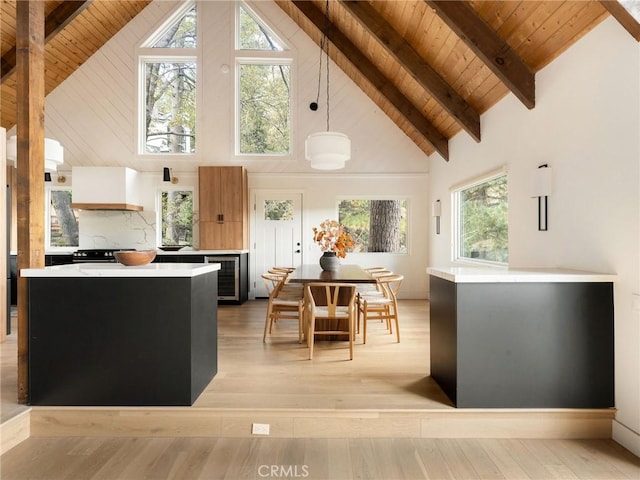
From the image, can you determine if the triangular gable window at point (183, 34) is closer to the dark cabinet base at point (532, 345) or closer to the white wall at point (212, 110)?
the white wall at point (212, 110)

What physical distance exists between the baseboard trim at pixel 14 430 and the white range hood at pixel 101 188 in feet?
14.1

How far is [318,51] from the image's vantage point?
643cm

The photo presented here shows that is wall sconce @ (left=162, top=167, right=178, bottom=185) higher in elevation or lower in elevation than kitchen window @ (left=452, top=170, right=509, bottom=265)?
higher

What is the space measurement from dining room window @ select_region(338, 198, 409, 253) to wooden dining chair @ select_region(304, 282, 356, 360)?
2.84 m

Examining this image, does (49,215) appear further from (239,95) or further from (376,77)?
(376,77)

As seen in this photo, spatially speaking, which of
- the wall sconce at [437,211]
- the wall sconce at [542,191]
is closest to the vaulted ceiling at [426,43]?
the wall sconce at [542,191]

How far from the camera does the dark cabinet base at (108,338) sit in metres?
2.28

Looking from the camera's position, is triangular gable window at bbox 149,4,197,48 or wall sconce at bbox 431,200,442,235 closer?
wall sconce at bbox 431,200,442,235

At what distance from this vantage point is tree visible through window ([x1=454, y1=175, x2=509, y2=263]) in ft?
13.3

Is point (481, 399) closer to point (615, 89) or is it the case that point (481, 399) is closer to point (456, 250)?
point (615, 89)

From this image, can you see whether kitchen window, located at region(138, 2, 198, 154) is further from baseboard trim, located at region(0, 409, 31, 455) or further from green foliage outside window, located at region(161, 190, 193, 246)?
baseboard trim, located at region(0, 409, 31, 455)

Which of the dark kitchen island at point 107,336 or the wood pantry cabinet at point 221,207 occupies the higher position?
the wood pantry cabinet at point 221,207

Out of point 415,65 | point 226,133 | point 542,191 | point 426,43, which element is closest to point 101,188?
point 226,133

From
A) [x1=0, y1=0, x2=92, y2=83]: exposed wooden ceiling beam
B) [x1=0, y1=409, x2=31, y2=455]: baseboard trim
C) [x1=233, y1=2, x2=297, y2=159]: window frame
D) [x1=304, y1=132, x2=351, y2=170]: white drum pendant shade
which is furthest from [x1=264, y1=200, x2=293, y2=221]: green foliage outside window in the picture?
[x1=0, y1=409, x2=31, y2=455]: baseboard trim
